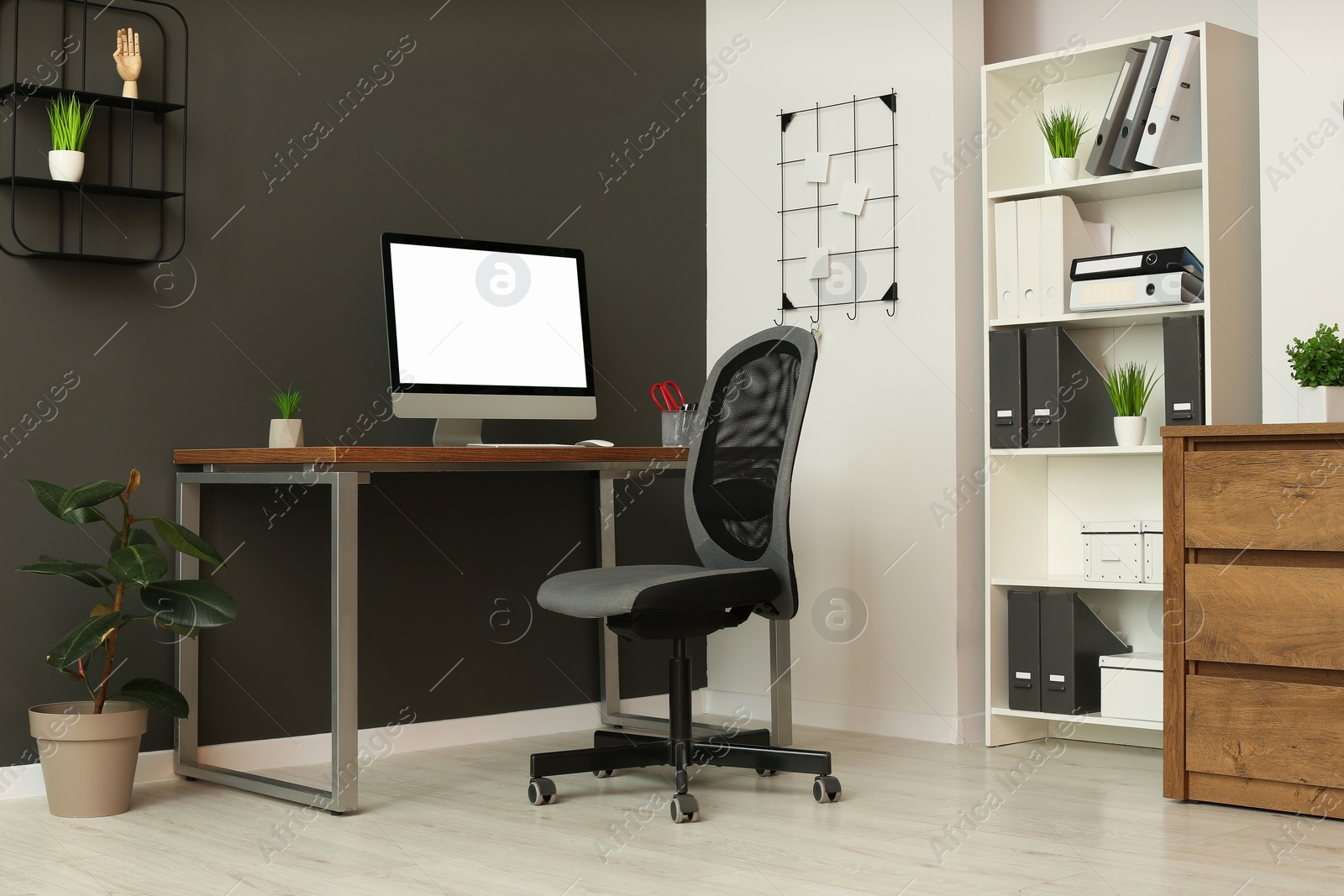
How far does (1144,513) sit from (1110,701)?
539mm

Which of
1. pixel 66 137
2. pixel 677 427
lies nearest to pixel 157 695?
pixel 66 137

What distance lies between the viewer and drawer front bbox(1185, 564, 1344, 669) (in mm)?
→ 2707

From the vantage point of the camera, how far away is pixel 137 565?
8.96ft

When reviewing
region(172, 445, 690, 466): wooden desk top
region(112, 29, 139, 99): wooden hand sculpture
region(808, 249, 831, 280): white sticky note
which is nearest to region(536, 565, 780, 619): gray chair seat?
region(172, 445, 690, 466): wooden desk top

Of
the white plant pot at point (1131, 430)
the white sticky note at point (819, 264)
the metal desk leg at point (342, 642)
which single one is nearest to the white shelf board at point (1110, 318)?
the white plant pot at point (1131, 430)

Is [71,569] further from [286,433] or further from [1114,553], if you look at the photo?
[1114,553]

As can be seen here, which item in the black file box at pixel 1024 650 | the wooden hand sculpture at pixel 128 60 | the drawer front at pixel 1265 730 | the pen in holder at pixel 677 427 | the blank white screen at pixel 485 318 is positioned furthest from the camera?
the pen in holder at pixel 677 427

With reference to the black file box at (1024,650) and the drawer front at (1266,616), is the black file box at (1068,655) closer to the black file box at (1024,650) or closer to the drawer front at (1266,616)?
the black file box at (1024,650)

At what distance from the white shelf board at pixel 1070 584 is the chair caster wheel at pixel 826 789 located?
0.91 metres

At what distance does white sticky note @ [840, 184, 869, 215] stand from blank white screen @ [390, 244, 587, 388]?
2.82 feet

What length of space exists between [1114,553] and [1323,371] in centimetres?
73

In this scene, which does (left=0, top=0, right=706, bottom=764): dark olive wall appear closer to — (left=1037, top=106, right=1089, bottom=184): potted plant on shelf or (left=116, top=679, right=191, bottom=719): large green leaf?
(left=116, top=679, right=191, bottom=719): large green leaf

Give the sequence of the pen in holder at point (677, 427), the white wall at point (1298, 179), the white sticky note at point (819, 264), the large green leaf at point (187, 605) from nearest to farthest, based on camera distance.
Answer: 1. the large green leaf at point (187, 605)
2. the white wall at point (1298, 179)
3. the pen in holder at point (677, 427)
4. the white sticky note at point (819, 264)

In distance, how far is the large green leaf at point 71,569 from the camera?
2.75 metres
